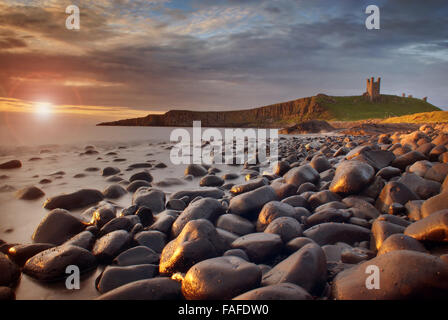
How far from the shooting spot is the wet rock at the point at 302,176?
4.75m

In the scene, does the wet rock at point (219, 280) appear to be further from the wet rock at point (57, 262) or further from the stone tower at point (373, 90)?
the stone tower at point (373, 90)

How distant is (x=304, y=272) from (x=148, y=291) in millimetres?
1134

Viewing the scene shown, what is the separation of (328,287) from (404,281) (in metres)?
0.56

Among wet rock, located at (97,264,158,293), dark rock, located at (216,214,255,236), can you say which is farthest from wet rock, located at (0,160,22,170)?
dark rock, located at (216,214,255,236)

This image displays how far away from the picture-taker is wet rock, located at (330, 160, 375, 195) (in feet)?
12.5

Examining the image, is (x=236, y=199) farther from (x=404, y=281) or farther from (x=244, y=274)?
(x=404, y=281)

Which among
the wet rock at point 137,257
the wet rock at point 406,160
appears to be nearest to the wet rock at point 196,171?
the wet rock at point 406,160

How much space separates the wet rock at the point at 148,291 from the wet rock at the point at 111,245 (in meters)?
0.90

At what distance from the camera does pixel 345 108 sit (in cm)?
9419

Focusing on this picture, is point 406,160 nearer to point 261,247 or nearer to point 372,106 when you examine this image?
point 261,247

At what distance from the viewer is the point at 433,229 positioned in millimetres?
2281

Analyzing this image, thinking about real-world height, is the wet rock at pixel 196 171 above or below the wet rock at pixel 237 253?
above

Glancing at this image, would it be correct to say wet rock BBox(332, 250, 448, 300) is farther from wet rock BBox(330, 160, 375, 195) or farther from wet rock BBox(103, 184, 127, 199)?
wet rock BBox(103, 184, 127, 199)
